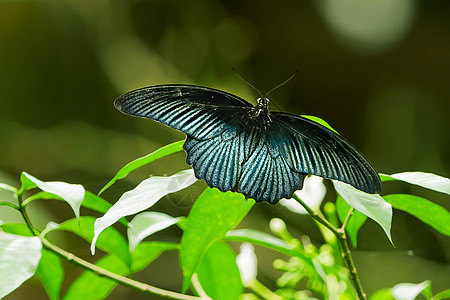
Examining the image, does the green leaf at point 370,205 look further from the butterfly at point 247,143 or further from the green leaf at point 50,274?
the green leaf at point 50,274

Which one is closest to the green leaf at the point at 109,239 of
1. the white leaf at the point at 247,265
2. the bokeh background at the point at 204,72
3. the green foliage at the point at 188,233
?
the green foliage at the point at 188,233

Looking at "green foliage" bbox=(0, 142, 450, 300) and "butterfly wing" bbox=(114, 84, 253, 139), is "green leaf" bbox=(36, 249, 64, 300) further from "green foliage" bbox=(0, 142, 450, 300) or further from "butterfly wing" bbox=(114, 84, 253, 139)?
"butterfly wing" bbox=(114, 84, 253, 139)

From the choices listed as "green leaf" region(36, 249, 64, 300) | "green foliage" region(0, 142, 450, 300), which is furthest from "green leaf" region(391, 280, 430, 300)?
"green leaf" region(36, 249, 64, 300)

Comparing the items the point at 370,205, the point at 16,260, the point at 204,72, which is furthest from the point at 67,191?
the point at 204,72

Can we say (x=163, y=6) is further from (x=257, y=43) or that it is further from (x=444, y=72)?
(x=444, y=72)

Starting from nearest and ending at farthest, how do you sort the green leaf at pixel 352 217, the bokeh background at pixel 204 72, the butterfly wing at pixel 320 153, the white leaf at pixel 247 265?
the butterfly wing at pixel 320 153 → the green leaf at pixel 352 217 → the white leaf at pixel 247 265 → the bokeh background at pixel 204 72
